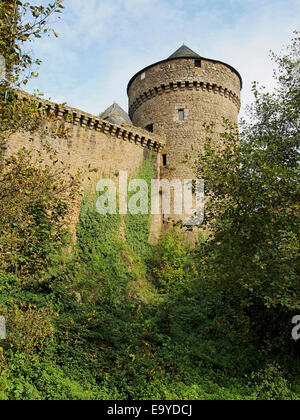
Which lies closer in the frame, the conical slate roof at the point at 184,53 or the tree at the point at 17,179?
the tree at the point at 17,179

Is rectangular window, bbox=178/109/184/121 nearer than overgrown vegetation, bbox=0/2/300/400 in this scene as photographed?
No

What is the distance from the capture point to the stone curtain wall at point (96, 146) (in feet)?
49.0

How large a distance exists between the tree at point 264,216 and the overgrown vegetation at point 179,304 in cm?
3

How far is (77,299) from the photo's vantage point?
10938 mm

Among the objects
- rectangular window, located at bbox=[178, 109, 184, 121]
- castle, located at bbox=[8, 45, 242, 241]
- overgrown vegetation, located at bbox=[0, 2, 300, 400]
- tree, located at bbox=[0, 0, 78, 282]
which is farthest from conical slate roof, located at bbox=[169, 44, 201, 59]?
tree, located at bbox=[0, 0, 78, 282]

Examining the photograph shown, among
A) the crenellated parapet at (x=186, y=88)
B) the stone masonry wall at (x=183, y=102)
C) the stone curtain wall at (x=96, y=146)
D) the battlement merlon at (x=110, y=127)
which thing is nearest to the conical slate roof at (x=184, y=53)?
the stone masonry wall at (x=183, y=102)

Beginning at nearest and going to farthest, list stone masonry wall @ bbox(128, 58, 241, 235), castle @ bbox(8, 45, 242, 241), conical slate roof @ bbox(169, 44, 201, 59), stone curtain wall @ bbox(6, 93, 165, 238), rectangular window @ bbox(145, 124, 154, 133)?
stone curtain wall @ bbox(6, 93, 165, 238) → castle @ bbox(8, 45, 242, 241) → stone masonry wall @ bbox(128, 58, 241, 235) → conical slate roof @ bbox(169, 44, 201, 59) → rectangular window @ bbox(145, 124, 154, 133)

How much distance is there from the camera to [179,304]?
1264 centimetres

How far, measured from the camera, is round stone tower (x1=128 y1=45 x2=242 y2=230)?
1825 cm

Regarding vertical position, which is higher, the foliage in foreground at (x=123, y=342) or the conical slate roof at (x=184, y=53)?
the conical slate roof at (x=184, y=53)

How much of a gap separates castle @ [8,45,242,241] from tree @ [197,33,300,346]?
7.14 meters

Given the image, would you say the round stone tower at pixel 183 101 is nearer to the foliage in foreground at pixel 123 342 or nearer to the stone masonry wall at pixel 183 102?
the stone masonry wall at pixel 183 102

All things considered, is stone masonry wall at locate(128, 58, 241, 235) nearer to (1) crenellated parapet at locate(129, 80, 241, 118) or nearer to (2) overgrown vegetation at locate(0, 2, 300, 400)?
(1) crenellated parapet at locate(129, 80, 241, 118)
